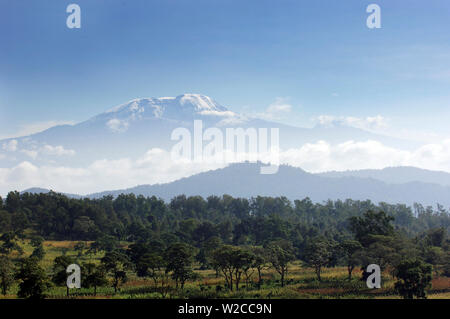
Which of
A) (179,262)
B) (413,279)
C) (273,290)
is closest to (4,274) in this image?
(179,262)

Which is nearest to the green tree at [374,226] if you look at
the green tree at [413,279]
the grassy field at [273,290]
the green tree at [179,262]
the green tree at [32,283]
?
the grassy field at [273,290]

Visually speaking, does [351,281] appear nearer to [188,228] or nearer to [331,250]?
[331,250]

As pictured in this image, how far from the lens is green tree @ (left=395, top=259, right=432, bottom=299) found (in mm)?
30031

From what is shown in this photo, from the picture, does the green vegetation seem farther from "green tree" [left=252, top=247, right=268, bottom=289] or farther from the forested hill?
the forested hill

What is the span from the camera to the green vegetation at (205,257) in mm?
33031

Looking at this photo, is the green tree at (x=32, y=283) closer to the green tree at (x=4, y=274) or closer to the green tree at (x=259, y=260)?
the green tree at (x=4, y=274)

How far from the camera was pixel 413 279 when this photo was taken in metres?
30.2

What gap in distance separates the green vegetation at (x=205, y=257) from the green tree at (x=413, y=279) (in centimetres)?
8

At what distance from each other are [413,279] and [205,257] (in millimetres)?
34246

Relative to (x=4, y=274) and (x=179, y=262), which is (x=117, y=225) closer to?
(x=179, y=262)

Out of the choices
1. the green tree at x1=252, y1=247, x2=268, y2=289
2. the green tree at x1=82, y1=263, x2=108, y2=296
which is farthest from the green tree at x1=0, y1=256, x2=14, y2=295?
the green tree at x1=252, y1=247, x2=268, y2=289

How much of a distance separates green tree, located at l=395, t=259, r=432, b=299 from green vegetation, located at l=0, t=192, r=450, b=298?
0.08 m
